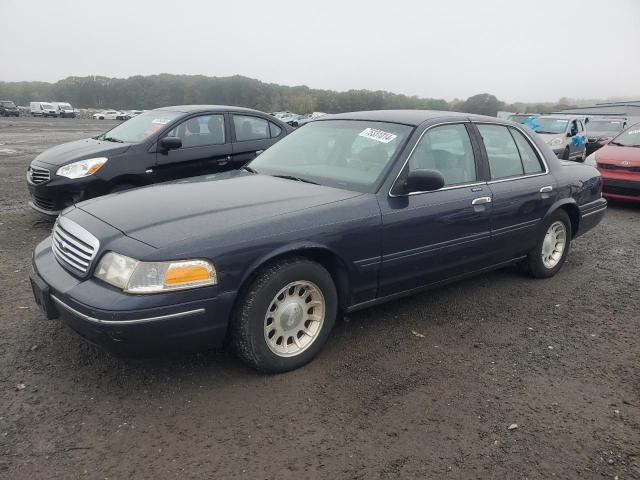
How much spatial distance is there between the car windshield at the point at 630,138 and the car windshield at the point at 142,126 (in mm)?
7859

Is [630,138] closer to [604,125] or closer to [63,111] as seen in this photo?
[604,125]

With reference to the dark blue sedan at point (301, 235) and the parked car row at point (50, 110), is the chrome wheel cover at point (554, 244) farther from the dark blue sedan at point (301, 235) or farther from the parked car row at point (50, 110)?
the parked car row at point (50, 110)

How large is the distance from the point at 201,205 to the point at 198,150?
143 inches

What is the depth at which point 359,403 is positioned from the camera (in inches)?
112

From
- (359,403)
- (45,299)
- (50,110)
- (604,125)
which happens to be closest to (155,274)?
(45,299)

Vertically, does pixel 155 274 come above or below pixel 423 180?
below

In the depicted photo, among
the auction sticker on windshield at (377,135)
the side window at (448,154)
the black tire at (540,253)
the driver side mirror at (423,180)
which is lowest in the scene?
the black tire at (540,253)

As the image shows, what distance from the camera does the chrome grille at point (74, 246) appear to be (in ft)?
9.31

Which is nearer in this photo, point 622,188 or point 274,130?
point 274,130

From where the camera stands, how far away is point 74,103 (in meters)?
99.5

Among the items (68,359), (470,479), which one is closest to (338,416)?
(470,479)

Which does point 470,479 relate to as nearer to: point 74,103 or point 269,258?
point 269,258

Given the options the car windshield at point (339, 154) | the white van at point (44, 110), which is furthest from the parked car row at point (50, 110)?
the car windshield at point (339, 154)

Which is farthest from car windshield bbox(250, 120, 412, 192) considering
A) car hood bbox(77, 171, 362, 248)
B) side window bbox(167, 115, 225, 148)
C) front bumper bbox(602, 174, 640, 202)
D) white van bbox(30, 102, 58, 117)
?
white van bbox(30, 102, 58, 117)
